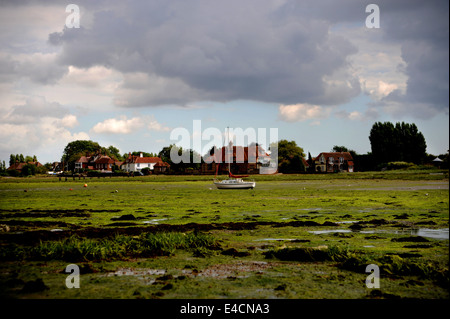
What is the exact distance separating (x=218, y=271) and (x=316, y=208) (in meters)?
21.5

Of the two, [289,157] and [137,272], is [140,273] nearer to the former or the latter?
[137,272]

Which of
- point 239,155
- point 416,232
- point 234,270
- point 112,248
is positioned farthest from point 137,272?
point 239,155

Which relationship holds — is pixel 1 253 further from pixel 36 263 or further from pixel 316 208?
pixel 316 208

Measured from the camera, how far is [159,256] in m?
15.9

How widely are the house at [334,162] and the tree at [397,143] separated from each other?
25337 mm

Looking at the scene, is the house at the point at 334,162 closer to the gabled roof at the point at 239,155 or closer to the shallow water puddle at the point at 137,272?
the gabled roof at the point at 239,155

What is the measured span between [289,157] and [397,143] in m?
38.0

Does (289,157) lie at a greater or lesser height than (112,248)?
greater

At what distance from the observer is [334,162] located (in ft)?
610

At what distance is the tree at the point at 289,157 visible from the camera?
141375 millimetres

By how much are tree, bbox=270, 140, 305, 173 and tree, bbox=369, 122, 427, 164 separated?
26.9 meters

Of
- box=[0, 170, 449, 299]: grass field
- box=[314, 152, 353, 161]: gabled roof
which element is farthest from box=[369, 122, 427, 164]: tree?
box=[0, 170, 449, 299]: grass field
